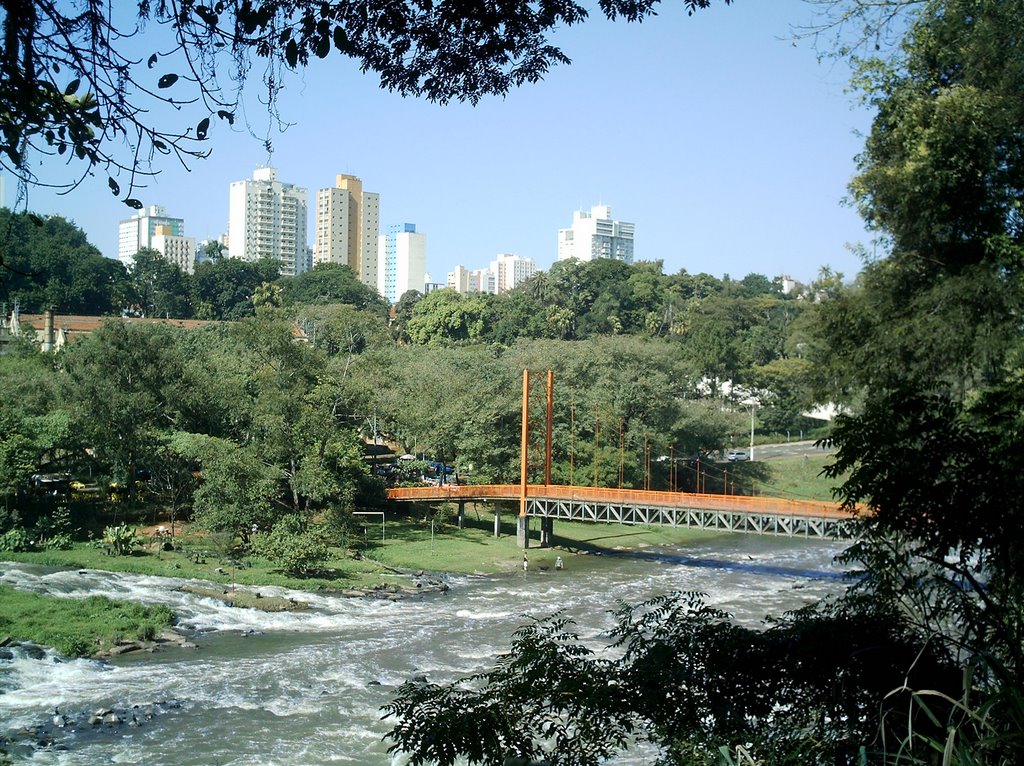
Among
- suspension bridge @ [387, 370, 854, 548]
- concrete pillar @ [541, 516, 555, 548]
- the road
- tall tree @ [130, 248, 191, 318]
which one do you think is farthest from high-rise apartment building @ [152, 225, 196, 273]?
concrete pillar @ [541, 516, 555, 548]

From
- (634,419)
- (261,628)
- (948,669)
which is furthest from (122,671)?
(634,419)

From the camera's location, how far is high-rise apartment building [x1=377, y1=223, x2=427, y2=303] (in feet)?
340

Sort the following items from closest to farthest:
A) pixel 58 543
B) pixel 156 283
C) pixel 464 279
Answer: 1. pixel 58 543
2. pixel 156 283
3. pixel 464 279

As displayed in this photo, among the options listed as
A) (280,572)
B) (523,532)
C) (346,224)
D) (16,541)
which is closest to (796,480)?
(523,532)

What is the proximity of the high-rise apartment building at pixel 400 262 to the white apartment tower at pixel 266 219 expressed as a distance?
9576 millimetres

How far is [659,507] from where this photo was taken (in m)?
26.2

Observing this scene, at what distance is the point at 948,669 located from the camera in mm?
5121

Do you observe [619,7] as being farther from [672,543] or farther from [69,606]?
[672,543]

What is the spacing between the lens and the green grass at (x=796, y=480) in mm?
37031

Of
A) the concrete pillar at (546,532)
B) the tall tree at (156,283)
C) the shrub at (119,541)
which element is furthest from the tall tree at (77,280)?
the concrete pillar at (546,532)

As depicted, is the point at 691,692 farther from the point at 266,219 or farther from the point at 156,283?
the point at 266,219

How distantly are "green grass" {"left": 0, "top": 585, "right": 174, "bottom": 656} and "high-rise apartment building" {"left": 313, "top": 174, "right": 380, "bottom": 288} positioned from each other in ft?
245

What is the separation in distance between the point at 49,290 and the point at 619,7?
41284 millimetres

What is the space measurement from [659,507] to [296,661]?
13063mm
